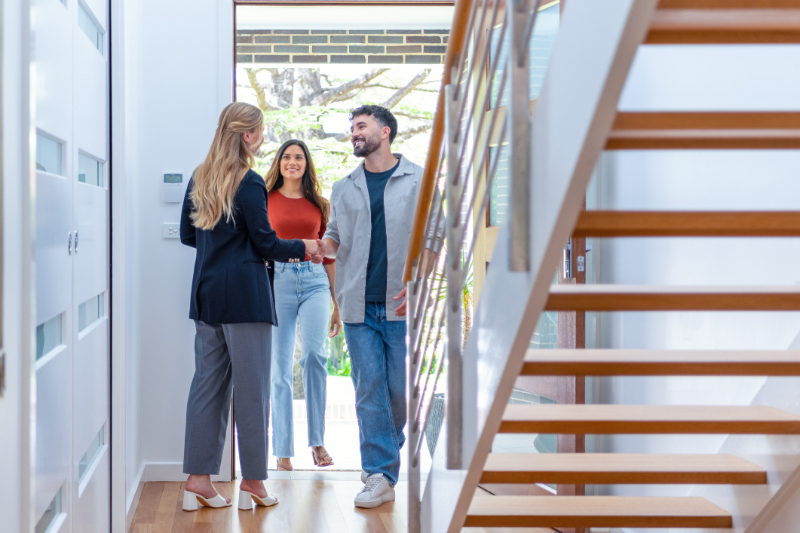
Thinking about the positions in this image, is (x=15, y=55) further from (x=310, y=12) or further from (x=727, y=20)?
(x=310, y=12)

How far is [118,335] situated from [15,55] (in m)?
1.43

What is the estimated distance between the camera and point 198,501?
2.98m

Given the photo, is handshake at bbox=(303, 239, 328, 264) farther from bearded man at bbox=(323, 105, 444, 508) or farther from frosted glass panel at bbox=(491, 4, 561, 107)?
frosted glass panel at bbox=(491, 4, 561, 107)

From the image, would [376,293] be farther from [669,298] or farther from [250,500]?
[669,298]

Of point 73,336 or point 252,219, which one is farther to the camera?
point 252,219

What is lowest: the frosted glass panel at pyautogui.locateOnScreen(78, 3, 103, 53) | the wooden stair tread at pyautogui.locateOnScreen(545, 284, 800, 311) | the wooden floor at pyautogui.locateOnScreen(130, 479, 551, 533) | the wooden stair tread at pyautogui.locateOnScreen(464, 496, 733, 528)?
the wooden floor at pyautogui.locateOnScreen(130, 479, 551, 533)

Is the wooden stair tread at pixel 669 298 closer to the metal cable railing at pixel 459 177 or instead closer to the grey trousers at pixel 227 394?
the metal cable railing at pixel 459 177

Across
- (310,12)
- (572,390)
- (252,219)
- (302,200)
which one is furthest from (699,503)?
(310,12)

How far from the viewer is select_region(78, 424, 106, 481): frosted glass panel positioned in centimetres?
223

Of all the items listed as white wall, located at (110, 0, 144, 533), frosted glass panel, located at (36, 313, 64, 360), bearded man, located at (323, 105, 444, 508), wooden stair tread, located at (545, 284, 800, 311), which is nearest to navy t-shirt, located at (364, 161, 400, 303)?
bearded man, located at (323, 105, 444, 508)

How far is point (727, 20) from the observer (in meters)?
1.11

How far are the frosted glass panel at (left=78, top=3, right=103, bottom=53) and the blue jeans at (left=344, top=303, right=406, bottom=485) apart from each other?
141 centimetres

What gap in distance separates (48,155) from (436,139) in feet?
3.04

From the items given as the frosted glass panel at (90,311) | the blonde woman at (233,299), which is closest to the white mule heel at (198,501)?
the blonde woman at (233,299)
